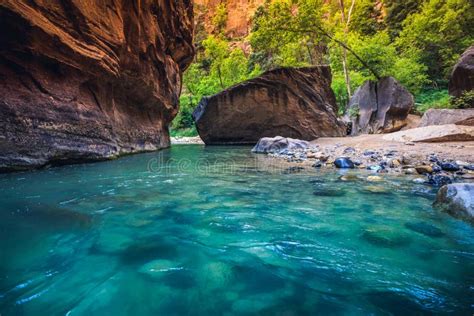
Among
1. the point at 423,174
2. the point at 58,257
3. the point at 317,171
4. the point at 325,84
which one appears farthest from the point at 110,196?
the point at 325,84

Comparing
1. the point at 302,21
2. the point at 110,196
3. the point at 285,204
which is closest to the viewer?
the point at 285,204

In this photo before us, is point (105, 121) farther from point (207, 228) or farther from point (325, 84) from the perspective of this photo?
point (325, 84)

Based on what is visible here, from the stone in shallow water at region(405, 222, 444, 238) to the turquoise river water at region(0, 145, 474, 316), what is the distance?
0.02m

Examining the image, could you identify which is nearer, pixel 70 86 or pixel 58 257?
pixel 58 257

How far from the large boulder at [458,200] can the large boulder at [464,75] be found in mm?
11775

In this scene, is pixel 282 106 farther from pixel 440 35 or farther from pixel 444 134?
pixel 440 35

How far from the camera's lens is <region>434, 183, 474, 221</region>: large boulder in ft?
8.04

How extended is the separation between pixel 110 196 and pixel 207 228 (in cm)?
191

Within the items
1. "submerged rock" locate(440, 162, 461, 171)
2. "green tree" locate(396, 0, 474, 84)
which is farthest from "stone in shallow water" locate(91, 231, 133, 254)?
"green tree" locate(396, 0, 474, 84)

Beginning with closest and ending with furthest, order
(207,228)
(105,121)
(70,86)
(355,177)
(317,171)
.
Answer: (207,228) → (355,177) → (317,171) → (70,86) → (105,121)

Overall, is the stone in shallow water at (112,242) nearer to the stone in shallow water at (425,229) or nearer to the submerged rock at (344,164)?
the stone in shallow water at (425,229)

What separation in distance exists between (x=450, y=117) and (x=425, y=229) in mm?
9385

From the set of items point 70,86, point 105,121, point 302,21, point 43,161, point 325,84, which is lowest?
point 43,161

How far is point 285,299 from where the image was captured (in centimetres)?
136
